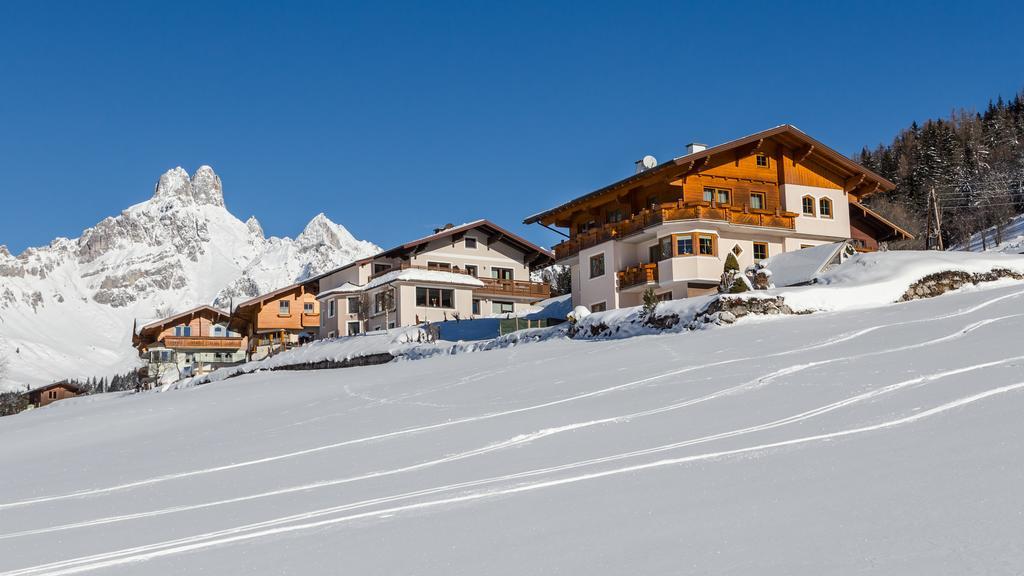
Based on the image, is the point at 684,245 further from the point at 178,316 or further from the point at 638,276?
the point at 178,316

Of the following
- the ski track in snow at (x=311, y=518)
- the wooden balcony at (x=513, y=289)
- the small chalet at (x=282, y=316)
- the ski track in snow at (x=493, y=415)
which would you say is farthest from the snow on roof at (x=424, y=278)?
the ski track in snow at (x=311, y=518)

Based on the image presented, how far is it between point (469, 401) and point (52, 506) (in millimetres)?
7614

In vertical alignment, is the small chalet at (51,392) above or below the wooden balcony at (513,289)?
below

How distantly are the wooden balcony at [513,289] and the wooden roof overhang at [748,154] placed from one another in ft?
35.1

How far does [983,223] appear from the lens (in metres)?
72.4

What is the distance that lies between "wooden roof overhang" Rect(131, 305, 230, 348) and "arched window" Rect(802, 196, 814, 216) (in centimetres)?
4779

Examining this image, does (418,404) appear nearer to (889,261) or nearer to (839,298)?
(839,298)

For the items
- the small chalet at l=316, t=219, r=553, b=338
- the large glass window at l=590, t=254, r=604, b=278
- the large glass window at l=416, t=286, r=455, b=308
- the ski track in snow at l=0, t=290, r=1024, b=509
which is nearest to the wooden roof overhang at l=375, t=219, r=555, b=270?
the small chalet at l=316, t=219, r=553, b=338

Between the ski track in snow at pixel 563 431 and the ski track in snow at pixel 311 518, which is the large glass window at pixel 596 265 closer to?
the ski track in snow at pixel 563 431

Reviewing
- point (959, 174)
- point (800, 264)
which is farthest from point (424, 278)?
point (959, 174)

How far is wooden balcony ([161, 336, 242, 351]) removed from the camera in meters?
68.9

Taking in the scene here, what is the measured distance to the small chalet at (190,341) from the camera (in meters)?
68.9

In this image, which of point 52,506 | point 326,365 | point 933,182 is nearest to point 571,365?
point 52,506

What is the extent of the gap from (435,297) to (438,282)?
1132 mm
